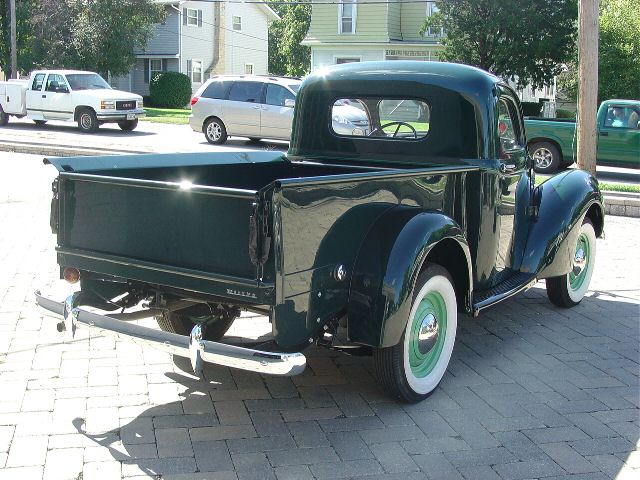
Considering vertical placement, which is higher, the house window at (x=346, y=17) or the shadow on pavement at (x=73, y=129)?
the house window at (x=346, y=17)

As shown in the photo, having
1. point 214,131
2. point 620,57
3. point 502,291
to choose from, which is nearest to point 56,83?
point 214,131

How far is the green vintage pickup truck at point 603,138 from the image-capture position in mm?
16031

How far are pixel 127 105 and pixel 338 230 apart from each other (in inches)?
787

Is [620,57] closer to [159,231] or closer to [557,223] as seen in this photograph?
[557,223]

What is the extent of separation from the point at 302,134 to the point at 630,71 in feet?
76.4

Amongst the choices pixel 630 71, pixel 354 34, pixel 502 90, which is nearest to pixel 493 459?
pixel 502 90

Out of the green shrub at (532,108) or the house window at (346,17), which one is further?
the house window at (346,17)

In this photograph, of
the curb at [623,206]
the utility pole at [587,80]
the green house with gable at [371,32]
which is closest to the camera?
the utility pole at [587,80]

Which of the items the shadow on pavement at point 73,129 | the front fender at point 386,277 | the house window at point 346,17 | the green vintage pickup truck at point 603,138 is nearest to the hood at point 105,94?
the shadow on pavement at point 73,129

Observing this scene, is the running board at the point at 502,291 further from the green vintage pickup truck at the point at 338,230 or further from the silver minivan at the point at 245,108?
the silver minivan at the point at 245,108

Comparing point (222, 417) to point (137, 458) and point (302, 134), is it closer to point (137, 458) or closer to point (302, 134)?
point (137, 458)

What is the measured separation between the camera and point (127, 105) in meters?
22.7

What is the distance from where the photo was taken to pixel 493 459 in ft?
12.7

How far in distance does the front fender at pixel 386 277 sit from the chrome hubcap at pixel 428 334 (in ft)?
1.38
